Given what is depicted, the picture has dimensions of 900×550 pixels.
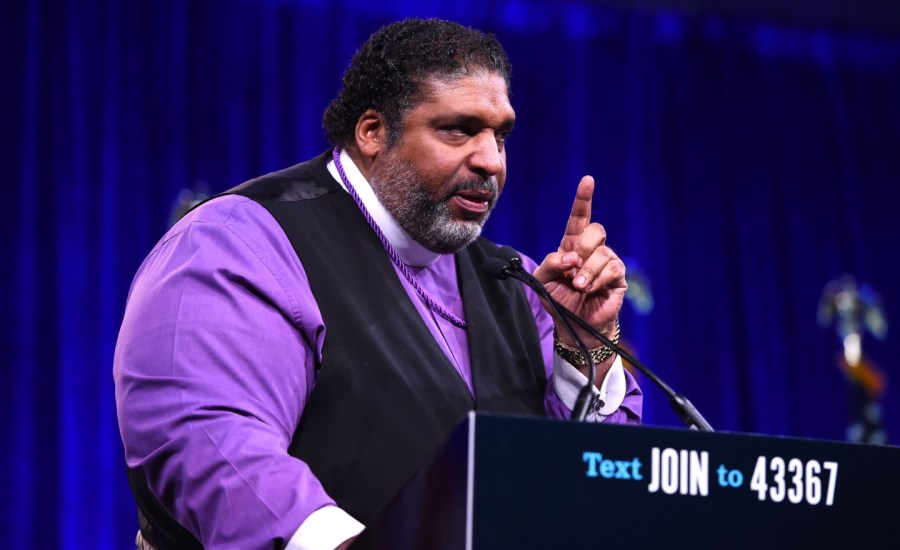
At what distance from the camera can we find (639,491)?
102 cm

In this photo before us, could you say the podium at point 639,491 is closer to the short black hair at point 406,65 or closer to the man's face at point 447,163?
the man's face at point 447,163

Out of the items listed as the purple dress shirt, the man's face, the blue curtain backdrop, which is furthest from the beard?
the blue curtain backdrop

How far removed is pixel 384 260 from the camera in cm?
178

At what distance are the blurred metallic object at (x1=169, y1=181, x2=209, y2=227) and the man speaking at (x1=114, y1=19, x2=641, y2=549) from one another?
2.11 m

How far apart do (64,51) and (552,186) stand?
219 cm

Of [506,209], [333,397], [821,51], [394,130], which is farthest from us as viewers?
[821,51]

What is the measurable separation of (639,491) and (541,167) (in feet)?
13.0

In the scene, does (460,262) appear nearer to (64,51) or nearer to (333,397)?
(333,397)

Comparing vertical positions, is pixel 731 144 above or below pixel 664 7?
below

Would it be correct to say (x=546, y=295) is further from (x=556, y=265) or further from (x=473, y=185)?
(x=473, y=185)

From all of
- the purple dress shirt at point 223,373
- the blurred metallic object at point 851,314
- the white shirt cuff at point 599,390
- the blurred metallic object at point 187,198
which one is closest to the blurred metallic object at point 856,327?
the blurred metallic object at point 851,314

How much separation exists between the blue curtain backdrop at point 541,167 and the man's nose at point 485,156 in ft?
7.85

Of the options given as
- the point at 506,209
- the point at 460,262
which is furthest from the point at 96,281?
the point at 460,262

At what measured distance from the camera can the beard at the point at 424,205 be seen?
6.12 ft
